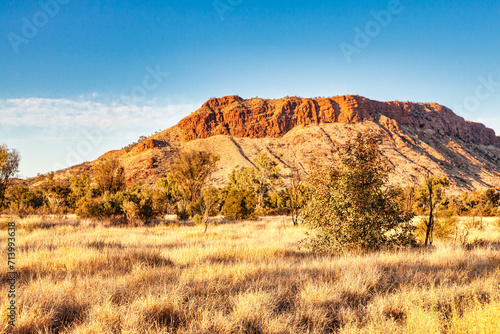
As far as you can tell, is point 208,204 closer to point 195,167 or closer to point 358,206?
point 358,206

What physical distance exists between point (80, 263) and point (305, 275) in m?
5.01

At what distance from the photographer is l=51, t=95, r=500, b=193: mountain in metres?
87.8

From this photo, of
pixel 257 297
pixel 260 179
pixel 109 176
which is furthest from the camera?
pixel 260 179

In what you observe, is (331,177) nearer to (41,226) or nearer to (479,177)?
(41,226)

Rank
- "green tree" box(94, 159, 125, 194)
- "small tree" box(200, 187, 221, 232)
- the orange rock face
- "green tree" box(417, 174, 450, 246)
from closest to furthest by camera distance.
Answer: "green tree" box(417, 174, 450, 246)
"small tree" box(200, 187, 221, 232)
"green tree" box(94, 159, 125, 194)
the orange rock face

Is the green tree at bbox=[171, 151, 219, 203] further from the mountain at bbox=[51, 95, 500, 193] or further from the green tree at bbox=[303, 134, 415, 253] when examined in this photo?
the mountain at bbox=[51, 95, 500, 193]

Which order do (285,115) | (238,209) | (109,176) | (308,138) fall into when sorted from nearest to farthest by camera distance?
(238,209), (109,176), (308,138), (285,115)

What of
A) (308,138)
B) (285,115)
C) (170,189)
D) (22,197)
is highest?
(285,115)

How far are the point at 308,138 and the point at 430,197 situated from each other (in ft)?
324

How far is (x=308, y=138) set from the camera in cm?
10469

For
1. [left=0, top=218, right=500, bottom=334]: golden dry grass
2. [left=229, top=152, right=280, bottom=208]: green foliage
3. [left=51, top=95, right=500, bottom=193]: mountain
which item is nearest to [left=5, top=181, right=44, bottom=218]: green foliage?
[left=229, top=152, right=280, bottom=208]: green foliage

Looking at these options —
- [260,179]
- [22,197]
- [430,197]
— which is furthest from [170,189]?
[430,197]

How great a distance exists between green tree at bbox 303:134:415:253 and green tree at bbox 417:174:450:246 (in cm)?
97

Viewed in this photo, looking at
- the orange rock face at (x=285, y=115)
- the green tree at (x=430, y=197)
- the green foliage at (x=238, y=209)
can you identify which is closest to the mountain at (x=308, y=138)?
the orange rock face at (x=285, y=115)
